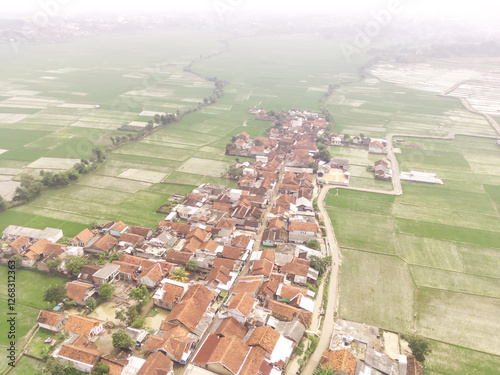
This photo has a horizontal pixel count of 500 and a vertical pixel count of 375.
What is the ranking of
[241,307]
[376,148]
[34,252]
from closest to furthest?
[241,307]
[34,252]
[376,148]

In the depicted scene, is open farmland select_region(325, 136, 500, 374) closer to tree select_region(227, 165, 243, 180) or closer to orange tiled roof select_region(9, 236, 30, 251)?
tree select_region(227, 165, 243, 180)

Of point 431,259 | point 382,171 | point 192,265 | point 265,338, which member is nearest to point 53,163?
point 192,265

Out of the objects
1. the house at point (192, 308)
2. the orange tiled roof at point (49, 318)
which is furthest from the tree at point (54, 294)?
the house at point (192, 308)

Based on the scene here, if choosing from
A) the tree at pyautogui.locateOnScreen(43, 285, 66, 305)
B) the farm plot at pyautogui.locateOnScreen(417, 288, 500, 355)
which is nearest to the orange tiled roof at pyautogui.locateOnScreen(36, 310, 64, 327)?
the tree at pyautogui.locateOnScreen(43, 285, 66, 305)

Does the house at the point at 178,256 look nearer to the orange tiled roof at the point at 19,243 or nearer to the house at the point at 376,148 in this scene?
the orange tiled roof at the point at 19,243

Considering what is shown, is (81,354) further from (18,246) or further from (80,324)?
(18,246)

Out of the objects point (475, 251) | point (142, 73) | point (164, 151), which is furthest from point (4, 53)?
point (475, 251)

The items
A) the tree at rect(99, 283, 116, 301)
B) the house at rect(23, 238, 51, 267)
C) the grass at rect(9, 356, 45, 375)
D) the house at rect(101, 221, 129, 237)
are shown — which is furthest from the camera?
the house at rect(101, 221, 129, 237)
